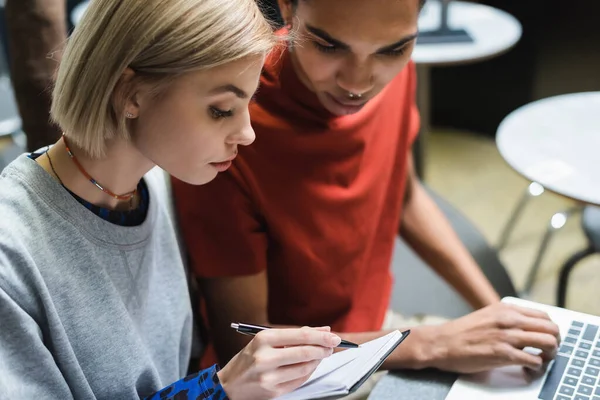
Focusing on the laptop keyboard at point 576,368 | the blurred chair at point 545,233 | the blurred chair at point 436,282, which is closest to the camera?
the laptop keyboard at point 576,368

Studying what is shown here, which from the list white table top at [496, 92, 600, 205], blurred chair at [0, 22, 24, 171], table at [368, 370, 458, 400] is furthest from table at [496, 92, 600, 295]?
blurred chair at [0, 22, 24, 171]

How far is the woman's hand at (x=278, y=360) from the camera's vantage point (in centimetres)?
78

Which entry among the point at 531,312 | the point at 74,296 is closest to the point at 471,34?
the point at 531,312

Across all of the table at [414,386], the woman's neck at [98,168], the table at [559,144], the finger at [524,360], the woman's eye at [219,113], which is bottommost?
the table at [414,386]

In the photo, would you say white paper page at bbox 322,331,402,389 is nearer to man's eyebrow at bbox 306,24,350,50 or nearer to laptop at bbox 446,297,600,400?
laptop at bbox 446,297,600,400

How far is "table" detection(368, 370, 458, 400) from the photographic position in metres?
0.89

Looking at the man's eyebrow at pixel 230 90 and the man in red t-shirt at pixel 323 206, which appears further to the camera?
the man in red t-shirt at pixel 323 206

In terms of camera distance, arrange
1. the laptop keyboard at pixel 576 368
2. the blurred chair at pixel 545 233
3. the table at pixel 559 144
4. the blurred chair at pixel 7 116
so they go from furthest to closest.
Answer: the blurred chair at pixel 7 116 → the blurred chair at pixel 545 233 → the table at pixel 559 144 → the laptop keyboard at pixel 576 368

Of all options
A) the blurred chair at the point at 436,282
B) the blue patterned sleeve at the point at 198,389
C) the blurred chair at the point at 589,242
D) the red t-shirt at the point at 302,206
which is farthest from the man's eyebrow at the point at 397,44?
the blurred chair at the point at 589,242

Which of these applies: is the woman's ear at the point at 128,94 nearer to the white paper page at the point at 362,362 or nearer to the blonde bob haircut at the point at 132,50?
the blonde bob haircut at the point at 132,50

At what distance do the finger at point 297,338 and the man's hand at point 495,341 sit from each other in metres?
0.19

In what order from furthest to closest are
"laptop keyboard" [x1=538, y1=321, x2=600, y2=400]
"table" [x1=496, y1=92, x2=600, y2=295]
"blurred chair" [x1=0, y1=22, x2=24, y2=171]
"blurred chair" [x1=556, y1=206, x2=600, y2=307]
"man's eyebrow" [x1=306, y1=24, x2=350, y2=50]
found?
"blurred chair" [x1=0, y1=22, x2=24, y2=171]
"blurred chair" [x1=556, y1=206, x2=600, y2=307]
"table" [x1=496, y1=92, x2=600, y2=295]
"man's eyebrow" [x1=306, y1=24, x2=350, y2=50]
"laptop keyboard" [x1=538, y1=321, x2=600, y2=400]

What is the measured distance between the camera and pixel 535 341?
0.90m

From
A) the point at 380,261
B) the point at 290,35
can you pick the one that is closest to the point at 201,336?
the point at 380,261
